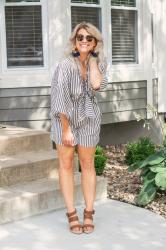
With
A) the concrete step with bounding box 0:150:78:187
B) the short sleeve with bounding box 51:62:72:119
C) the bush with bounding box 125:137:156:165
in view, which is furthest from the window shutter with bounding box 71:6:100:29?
the short sleeve with bounding box 51:62:72:119

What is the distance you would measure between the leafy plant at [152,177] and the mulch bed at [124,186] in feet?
0.32

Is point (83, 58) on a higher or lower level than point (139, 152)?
higher

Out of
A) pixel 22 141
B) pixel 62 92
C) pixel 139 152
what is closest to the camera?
pixel 62 92

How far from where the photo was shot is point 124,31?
8.66 meters

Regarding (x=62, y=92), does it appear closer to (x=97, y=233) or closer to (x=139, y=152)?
(x=97, y=233)

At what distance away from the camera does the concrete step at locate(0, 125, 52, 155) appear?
5.59 meters

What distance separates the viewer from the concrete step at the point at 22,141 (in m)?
5.59

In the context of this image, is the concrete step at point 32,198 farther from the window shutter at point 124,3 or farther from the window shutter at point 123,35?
the window shutter at point 124,3

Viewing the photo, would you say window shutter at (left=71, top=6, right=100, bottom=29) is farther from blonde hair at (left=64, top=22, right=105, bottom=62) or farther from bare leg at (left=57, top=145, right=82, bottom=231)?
bare leg at (left=57, top=145, right=82, bottom=231)

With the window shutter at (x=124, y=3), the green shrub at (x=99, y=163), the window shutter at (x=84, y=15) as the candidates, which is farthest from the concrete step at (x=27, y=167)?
the window shutter at (x=124, y=3)

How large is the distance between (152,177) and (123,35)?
395cm

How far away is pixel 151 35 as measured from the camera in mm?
9258

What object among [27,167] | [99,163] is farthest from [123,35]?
[27,167]

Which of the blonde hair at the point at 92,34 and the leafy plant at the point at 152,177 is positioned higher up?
the blonde hair at the point at 92,34
